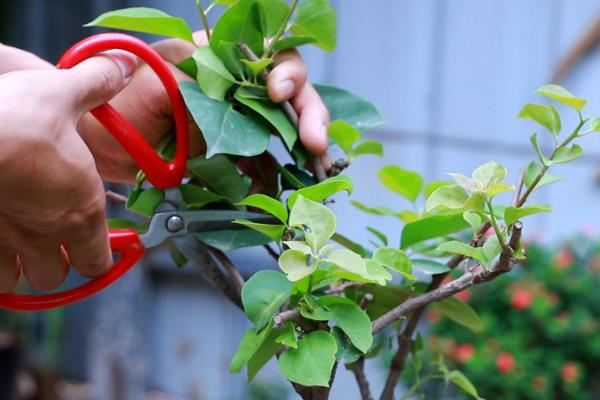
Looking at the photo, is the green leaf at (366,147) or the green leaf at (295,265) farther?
the green leaf at (366,147)

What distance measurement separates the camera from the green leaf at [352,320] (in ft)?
1.54

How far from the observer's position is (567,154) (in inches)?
19.6

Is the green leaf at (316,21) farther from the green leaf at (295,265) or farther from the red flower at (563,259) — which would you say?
the red flower at (563,259)

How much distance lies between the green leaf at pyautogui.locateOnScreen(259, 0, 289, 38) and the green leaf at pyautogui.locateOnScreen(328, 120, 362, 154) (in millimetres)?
80

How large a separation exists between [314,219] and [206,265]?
0.15 m

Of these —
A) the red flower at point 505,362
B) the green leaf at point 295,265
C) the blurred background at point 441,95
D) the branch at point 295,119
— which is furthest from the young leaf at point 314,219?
the blurred background at point 441,95

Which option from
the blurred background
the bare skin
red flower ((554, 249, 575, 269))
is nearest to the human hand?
the bare skin

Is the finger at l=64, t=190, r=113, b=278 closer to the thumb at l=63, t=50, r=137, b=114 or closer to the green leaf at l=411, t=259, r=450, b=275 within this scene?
the thumb at l=63, t=50, r=137, b=114

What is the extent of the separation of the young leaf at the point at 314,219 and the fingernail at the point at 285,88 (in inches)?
4.8

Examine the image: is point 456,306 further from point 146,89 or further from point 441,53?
point 441,53

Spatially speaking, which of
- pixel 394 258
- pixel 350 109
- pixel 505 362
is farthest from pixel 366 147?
pixel 505 362

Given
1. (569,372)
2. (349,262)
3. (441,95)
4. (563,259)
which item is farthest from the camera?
(441,95)

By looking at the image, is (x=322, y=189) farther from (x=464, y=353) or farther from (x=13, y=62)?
(x=464, y=353)

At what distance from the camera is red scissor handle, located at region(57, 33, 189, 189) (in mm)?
580
